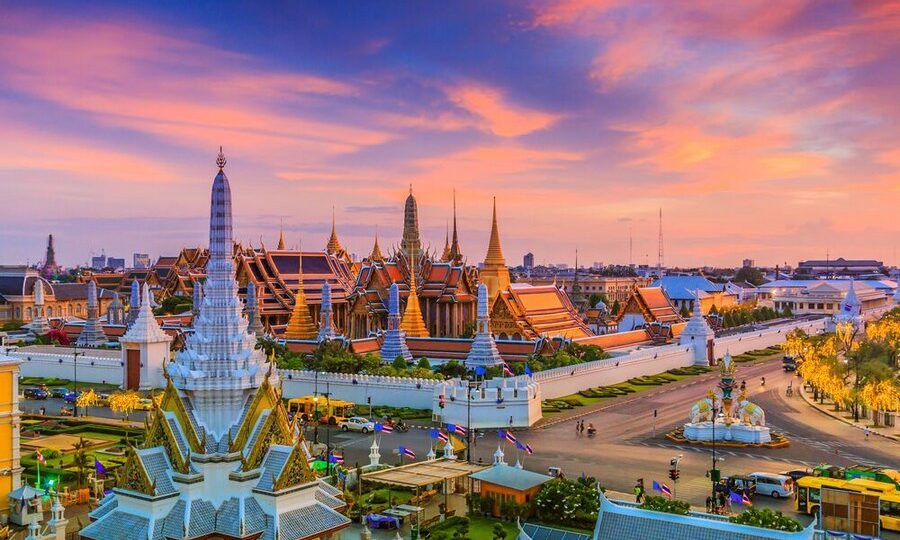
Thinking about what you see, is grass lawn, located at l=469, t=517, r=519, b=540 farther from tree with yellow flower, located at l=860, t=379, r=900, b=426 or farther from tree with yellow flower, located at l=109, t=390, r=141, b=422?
tree with yellow flower, located at l=860, t=379, r=900, b=426

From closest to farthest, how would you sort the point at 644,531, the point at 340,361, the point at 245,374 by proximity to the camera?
the point at 644,531
the point at 245,374
the point at 340,361

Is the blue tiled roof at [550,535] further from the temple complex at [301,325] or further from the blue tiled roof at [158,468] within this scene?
the temple complex at [301,325]

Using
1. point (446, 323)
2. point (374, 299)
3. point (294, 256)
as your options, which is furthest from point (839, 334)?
point (294, 256)

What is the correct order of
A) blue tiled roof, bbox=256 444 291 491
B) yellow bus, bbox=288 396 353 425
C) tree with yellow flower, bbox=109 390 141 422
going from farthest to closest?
1. tree with yellow flower, bbox=109 390 141 422
2. yellow bus, bbox=288 396 353 425
3. blue tiled roof, bbox=256 444 291 491

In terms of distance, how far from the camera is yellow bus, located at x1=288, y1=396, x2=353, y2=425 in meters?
43.6

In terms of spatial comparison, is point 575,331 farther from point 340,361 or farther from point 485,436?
point 485,436

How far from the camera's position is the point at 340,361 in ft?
172

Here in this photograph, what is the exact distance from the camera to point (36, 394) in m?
53.3

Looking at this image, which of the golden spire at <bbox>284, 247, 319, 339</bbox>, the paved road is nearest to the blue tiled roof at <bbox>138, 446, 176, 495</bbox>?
the paved road

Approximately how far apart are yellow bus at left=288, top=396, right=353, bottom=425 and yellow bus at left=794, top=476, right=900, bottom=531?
22010mm

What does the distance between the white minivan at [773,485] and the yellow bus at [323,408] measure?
65.7 feet

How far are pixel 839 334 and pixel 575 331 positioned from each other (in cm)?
1955

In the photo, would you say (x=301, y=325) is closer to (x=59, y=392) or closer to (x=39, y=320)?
(x=59, y=392)

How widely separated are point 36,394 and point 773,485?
4176 cm
